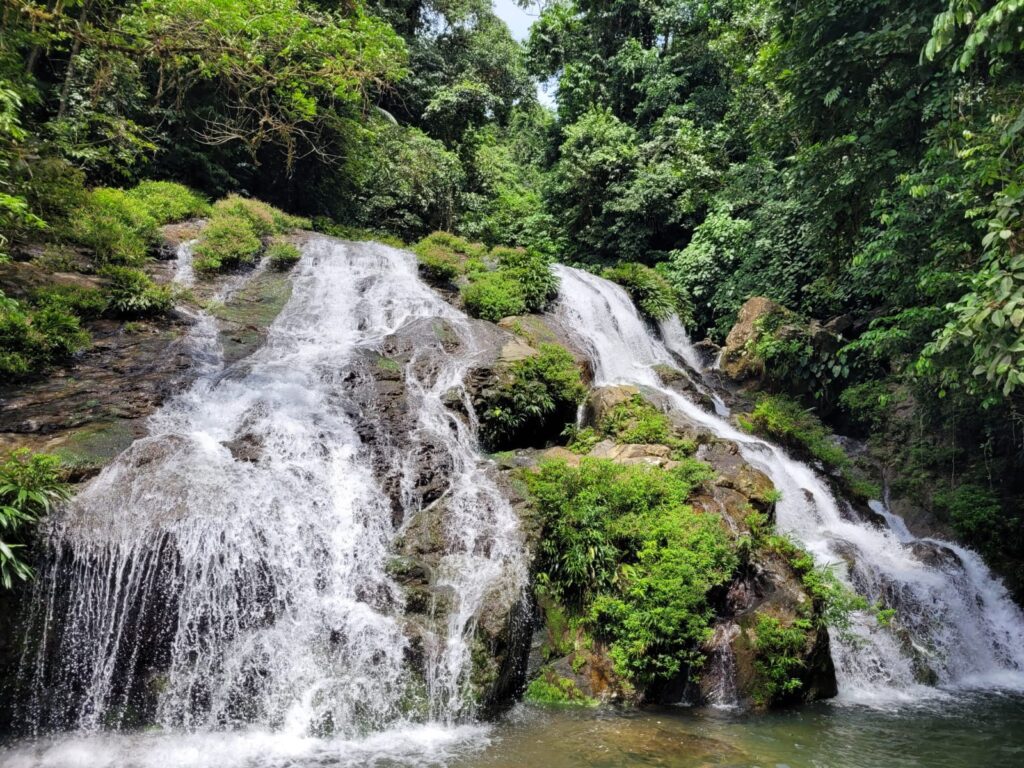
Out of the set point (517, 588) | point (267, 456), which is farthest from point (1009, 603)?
point (267, 456)

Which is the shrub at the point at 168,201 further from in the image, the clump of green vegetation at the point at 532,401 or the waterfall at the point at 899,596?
the waterfall at the point at 899,596

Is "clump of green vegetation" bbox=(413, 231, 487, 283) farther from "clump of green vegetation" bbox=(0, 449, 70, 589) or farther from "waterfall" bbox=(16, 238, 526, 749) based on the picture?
"clump of green vegetation" bbox=(0, 449, 70, 589)

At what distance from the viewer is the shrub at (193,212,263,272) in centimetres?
1327

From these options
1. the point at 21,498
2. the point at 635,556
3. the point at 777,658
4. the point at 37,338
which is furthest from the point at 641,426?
the point at 37,338

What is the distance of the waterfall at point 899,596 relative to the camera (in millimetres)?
7949

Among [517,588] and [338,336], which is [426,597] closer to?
[517,588]

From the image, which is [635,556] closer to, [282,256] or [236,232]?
[282,256]

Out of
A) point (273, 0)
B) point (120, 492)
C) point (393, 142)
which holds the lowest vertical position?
point (120, 492)

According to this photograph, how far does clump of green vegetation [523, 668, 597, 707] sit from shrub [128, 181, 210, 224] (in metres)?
13.2

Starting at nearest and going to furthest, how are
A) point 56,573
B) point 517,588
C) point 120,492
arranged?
1. point 56,573
2. point 120,492
3. point 517,588

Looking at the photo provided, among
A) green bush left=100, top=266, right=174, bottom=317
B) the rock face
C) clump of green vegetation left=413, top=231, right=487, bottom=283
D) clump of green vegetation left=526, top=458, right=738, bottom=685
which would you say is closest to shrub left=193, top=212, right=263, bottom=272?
green bush left=100, top=266, right=174, bottom=317

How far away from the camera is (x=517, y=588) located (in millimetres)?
7270

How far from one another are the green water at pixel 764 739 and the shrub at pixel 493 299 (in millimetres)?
8762

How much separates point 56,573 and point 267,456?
2.69 m
